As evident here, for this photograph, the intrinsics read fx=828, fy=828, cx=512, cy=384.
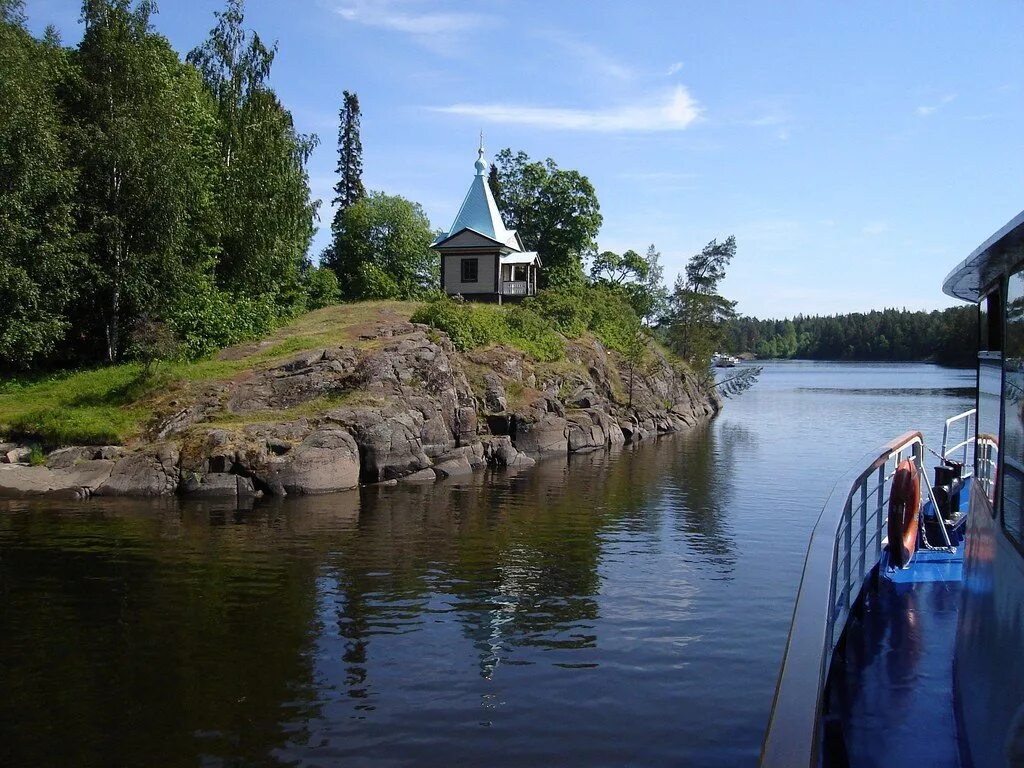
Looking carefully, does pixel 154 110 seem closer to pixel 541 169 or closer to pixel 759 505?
pixel 759 505

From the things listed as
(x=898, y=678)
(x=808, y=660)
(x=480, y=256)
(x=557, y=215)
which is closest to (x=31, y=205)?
(x=480, y=256)

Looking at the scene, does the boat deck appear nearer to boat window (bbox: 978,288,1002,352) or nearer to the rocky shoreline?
boat window (bbox: 978,288,1002,352)

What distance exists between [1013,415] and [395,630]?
9.34 meters

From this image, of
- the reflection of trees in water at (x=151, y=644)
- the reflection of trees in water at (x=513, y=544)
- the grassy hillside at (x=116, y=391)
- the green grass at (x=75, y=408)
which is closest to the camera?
the reflection of trees in water at (x=151, y=644)

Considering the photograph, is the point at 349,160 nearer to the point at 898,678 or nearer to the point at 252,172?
the point at 252,172

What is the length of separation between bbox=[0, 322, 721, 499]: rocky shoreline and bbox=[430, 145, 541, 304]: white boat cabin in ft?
39.5

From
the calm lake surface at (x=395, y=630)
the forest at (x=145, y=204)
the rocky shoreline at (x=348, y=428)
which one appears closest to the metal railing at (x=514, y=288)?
the forest at (x=145, y=204)

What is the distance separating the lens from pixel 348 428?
84.7 ft

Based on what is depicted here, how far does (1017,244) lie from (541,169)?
59.7 metres

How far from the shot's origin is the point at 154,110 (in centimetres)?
3161

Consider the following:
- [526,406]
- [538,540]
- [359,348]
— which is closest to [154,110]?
[359,348]

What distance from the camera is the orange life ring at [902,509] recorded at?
8.84 m

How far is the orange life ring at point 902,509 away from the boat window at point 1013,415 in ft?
11.7

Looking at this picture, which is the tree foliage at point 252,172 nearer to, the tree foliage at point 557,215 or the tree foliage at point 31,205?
the tree foliage at point 31,205
